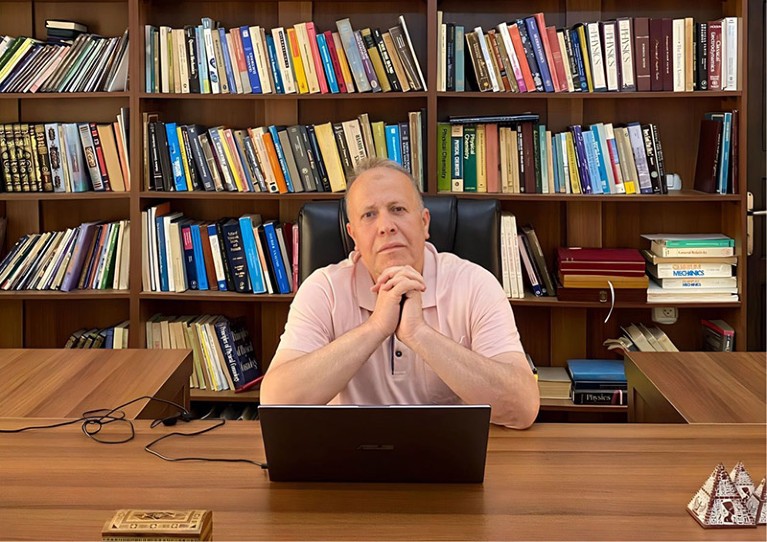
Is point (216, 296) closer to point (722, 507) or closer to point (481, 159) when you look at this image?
point (481, 159)

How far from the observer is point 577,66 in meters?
3.50

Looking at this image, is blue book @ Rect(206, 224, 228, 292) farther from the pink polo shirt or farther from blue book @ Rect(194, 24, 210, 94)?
the pink polo shirt

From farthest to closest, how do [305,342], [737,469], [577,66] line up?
[577,66]
[305,342]
[737,469]

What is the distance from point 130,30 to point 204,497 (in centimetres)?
244

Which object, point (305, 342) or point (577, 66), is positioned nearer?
point (305, 342)

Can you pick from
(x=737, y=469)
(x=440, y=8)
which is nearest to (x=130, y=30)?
(x=440, y=8)

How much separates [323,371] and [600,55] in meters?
1.96

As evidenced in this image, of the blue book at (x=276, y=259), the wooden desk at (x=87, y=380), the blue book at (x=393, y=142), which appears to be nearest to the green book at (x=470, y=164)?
the blue book at (x=393, y=142)

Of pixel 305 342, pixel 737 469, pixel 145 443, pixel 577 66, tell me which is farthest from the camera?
pixel 577 66

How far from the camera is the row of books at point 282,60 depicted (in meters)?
3.54

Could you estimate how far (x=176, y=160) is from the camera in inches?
143

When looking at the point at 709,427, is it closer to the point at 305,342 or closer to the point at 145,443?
the point at 305,342

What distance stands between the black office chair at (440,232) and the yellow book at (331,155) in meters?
1.18

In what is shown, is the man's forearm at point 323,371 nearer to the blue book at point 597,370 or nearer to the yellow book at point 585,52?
the blue book at point 597,370
